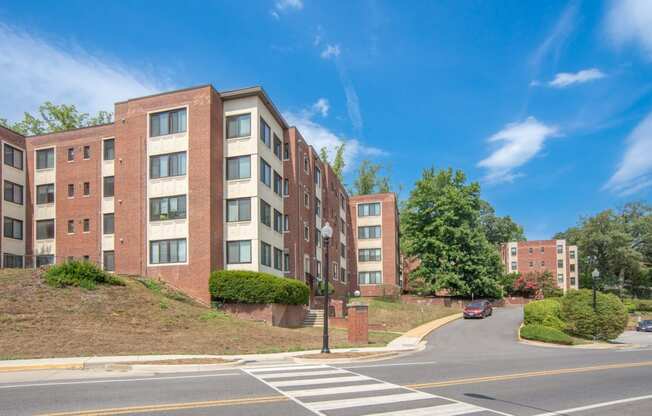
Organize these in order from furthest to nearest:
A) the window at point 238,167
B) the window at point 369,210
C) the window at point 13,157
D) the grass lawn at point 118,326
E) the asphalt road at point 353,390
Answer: the window at point 369,210
the window at point 13,157
the window at point 238,167
the grass lawn at point 118,326
the asphalt road at point 353,390

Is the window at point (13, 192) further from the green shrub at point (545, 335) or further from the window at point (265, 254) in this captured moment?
the green shrub at point (545, 335)

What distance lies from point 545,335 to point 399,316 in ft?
44.2

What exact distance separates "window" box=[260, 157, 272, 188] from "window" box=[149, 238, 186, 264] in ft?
21.3

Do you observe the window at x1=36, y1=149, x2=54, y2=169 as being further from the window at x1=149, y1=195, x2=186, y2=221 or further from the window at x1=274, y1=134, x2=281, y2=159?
the window at x1=274, y1=134, x2=281, y2=159

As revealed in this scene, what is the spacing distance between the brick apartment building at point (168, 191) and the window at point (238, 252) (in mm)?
64

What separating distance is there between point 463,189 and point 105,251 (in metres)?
39.2

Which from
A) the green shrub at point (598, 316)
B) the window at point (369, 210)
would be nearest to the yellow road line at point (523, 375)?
the green shrub at point (598, 316)

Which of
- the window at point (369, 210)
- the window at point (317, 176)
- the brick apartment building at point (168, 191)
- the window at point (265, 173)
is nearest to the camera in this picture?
the brick apartment building at point (168, 191)

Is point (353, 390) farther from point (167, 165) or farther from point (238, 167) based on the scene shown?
point (167, 165)

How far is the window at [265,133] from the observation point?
35.6 m

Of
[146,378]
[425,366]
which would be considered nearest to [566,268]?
[425,366]

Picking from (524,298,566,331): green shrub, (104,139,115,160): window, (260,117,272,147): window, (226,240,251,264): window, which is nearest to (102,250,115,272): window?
(104,139,115,160): window

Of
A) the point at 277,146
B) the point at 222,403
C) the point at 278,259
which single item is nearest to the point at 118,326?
the point at 222,403

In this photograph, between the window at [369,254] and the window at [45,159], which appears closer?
the window at [45,159]
